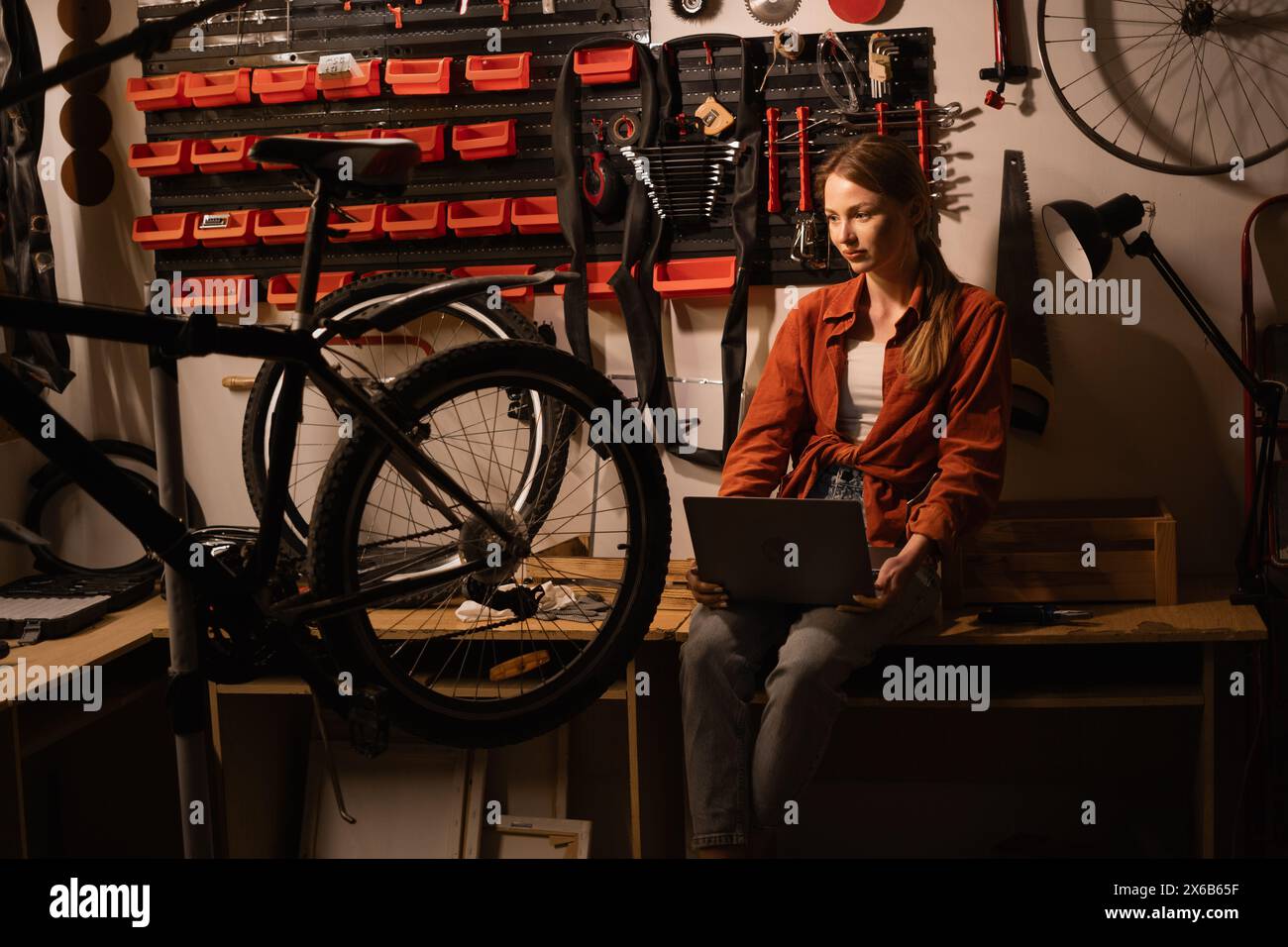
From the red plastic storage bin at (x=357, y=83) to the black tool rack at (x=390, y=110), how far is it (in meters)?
0.04

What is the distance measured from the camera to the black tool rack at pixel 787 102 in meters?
2.78

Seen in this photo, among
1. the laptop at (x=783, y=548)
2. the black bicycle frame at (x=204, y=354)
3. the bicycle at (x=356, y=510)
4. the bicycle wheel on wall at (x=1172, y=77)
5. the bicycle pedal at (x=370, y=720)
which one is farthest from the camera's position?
the bicycle wheel on wall at (x=1172, y=77)

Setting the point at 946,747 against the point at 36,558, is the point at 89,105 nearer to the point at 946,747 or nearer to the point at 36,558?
the point at 36,558

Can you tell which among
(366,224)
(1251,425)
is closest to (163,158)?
(366,224)

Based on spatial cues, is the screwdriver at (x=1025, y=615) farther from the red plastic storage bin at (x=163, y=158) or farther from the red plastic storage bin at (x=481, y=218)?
the red plastic storage bin at (x=163, y=158)

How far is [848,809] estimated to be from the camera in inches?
123

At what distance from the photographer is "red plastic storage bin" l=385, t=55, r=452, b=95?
2.88 metres

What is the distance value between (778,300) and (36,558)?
6.70 ft

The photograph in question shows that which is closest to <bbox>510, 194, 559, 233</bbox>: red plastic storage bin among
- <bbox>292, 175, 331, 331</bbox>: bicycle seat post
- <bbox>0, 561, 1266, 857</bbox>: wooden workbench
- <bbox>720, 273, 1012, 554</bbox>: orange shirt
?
<bbox>720, 273, 1012, 554</bbox>: orange shirt

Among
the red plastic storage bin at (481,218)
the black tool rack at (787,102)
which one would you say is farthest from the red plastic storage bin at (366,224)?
the black tool rack at (787,102)

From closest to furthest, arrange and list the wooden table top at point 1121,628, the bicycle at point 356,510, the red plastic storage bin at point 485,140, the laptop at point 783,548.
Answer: the bicycle at point 356,510
the laptop at point 783,548
the wooden table top at point 1121,628
the red plastic storage bin at point 485,140

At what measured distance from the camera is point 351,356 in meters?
3.04

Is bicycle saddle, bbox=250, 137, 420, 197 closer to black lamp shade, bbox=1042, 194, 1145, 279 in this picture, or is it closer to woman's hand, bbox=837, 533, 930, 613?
woman's hand, bbox=837, 533, 930, 613

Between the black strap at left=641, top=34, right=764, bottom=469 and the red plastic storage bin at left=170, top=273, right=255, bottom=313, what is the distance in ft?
3.39
